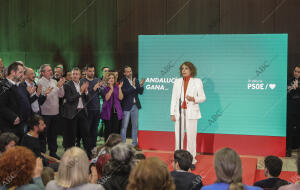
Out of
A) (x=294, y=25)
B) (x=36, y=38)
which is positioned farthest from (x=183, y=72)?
(x=36, y=38)

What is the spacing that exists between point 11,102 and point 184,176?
2.80 meters

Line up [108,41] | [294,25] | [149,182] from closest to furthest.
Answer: [149,182] < [294,25] < [108,41]

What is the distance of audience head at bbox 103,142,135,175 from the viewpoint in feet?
9.29

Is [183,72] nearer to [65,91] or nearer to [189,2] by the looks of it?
[65,91]

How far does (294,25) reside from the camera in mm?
7285

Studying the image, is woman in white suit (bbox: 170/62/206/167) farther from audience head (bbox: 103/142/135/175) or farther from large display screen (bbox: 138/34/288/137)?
audience head (bbox: 103/142/135/175)

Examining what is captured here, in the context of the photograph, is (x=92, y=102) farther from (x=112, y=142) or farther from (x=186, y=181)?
(x=186, y=181)

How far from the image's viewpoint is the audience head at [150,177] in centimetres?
218

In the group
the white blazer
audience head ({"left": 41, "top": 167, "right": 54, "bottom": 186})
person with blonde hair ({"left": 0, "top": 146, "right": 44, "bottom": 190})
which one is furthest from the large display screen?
person with blonde hair ({"left": 0, "top": 146, "right": 44, "bottom": 190})

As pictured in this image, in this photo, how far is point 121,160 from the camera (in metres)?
2.85

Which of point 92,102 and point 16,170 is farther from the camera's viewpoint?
point 92,102

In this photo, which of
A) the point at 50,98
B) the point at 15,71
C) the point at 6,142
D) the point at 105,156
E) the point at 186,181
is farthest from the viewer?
Answer: the point at 50,98

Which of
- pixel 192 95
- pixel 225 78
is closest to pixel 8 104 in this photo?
pixel 192 95

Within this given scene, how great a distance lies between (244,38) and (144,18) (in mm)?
2517
